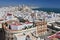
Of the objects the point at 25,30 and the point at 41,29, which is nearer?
the point at 25,30

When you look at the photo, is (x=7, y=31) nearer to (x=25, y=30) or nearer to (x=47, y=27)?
(x=25, y=30)

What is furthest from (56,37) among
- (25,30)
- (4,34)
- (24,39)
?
(4,34)

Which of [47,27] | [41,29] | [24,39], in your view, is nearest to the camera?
[24,39]

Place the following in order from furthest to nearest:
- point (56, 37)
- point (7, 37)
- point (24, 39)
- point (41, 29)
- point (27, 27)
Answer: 1. point (41, 29)
2. point (27, 27)
3. point (7, 37)
4. point (24, 39)
5. point (56, 37)

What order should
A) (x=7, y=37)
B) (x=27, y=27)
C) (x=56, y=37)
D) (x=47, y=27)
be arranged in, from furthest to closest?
(x=47, y=27) → (x=27, y=27) → (x=7, y=37) → (x=56, y=37)

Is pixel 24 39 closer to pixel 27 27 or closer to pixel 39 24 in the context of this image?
pixel 27 27

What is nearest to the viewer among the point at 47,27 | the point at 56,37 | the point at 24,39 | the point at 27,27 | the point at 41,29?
the point at 56,37

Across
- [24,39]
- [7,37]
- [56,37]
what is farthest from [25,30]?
[56,37]

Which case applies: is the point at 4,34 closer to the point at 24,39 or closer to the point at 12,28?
the point at 12,28

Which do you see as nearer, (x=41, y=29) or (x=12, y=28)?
(x=12, y=28)
